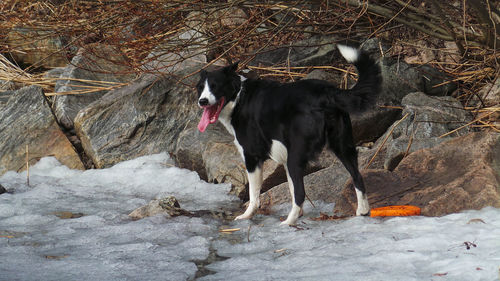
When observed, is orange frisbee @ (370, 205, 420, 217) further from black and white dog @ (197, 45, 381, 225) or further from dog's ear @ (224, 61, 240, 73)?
dog's ear @ (224, 61, 240, 73)

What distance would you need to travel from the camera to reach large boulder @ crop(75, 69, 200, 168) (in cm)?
681

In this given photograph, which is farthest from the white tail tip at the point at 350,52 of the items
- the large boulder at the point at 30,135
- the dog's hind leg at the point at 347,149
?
the large boulder at the point at 30,135

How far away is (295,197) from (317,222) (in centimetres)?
25

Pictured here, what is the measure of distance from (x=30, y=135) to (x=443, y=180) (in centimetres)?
504

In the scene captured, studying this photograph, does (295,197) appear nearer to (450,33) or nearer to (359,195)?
(359,195)

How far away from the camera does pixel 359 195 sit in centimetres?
414

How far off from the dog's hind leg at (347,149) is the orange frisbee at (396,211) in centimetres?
11

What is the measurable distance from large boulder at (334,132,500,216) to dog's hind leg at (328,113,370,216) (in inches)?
9.6

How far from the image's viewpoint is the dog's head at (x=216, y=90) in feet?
15.0

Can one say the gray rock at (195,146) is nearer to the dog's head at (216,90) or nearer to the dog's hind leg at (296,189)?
the dog's head at (216,90)

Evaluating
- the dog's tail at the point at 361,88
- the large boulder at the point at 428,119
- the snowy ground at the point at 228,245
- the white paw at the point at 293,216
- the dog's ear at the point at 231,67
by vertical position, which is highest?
the dog's ear at the point at 231,67

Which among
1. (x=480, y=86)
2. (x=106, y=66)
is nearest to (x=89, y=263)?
(x=480, y=86)

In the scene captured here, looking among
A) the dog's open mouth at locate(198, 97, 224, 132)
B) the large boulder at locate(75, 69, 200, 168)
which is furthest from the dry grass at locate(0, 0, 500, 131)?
the dog's open mouth at locate(198, 97, 224, 132)

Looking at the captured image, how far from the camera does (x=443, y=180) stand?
14.1ft
